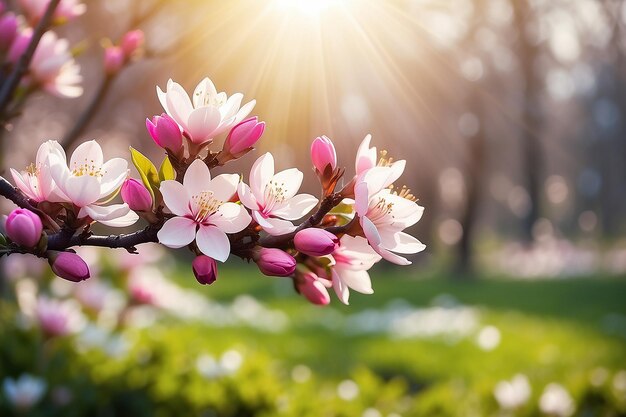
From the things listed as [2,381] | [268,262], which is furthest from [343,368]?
[268,262]

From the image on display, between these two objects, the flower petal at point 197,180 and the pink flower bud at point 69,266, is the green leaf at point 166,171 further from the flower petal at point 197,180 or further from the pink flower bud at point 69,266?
the pink flower bud at point 69,266

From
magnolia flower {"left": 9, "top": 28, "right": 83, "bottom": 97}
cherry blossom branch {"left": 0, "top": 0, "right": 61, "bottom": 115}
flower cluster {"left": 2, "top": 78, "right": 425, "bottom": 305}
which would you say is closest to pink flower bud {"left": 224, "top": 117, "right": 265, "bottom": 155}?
flower cluster {"left": 2, "top": 78, "right": 425, "bottom": 305}

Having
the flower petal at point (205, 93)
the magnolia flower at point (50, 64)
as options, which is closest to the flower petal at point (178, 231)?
the flower petal at point (205, 93)

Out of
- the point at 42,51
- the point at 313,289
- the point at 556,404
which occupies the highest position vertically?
the point at 42,51

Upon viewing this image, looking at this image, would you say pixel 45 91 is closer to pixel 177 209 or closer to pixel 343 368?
pixel 177 209

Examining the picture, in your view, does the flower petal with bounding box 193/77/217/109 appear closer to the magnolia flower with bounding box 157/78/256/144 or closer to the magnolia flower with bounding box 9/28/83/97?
the magnolia flower with bounding box 157/78/256/144

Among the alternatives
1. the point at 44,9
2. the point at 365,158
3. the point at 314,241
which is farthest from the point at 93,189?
the point at 44,9

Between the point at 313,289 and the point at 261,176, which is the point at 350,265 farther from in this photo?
the point at 261,176
